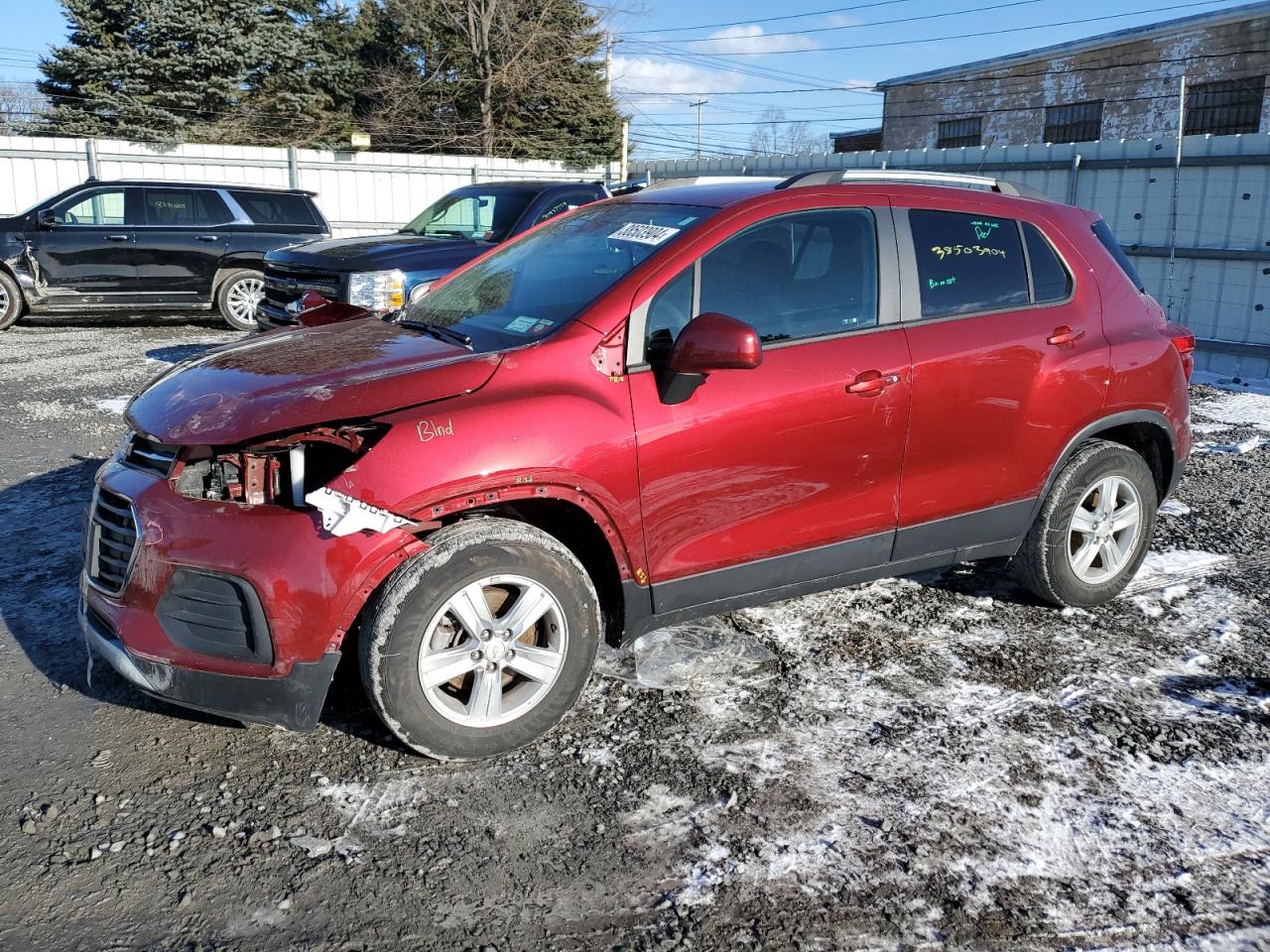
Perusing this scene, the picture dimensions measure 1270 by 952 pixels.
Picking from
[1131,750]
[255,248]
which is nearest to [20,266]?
[255,248]

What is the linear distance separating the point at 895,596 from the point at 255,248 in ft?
35.2

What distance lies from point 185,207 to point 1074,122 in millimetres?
24674

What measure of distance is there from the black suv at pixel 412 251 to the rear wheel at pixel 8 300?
177 inches

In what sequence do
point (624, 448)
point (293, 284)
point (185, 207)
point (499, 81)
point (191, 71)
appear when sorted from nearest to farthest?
point (624, 448)
point (293, 284)
point (185, 207)
point (191, 71)
point (499, 81)

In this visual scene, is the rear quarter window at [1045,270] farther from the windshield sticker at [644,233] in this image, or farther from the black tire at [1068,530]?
the windshield sticker at [644,233]

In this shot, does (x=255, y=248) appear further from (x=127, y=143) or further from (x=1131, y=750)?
(x=1131, y=750)

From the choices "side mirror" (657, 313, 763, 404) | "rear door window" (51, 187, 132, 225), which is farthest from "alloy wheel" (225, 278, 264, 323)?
"side mirror" (657, 313, 763, 404)

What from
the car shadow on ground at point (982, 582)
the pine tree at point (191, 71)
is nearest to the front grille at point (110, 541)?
the car shadow on ground at point (982, 582)

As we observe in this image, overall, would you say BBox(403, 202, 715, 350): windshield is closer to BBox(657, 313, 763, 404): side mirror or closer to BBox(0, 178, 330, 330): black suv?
BBox(657, 313, 763, 404): side mirror

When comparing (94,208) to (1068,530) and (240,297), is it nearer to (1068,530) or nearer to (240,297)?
(240,297)

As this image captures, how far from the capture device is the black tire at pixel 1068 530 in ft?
14.8

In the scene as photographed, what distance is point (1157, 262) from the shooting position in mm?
12391

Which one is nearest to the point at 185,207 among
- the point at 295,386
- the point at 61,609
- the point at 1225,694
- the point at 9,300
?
the point at 9,300

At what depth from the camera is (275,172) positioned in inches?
839
